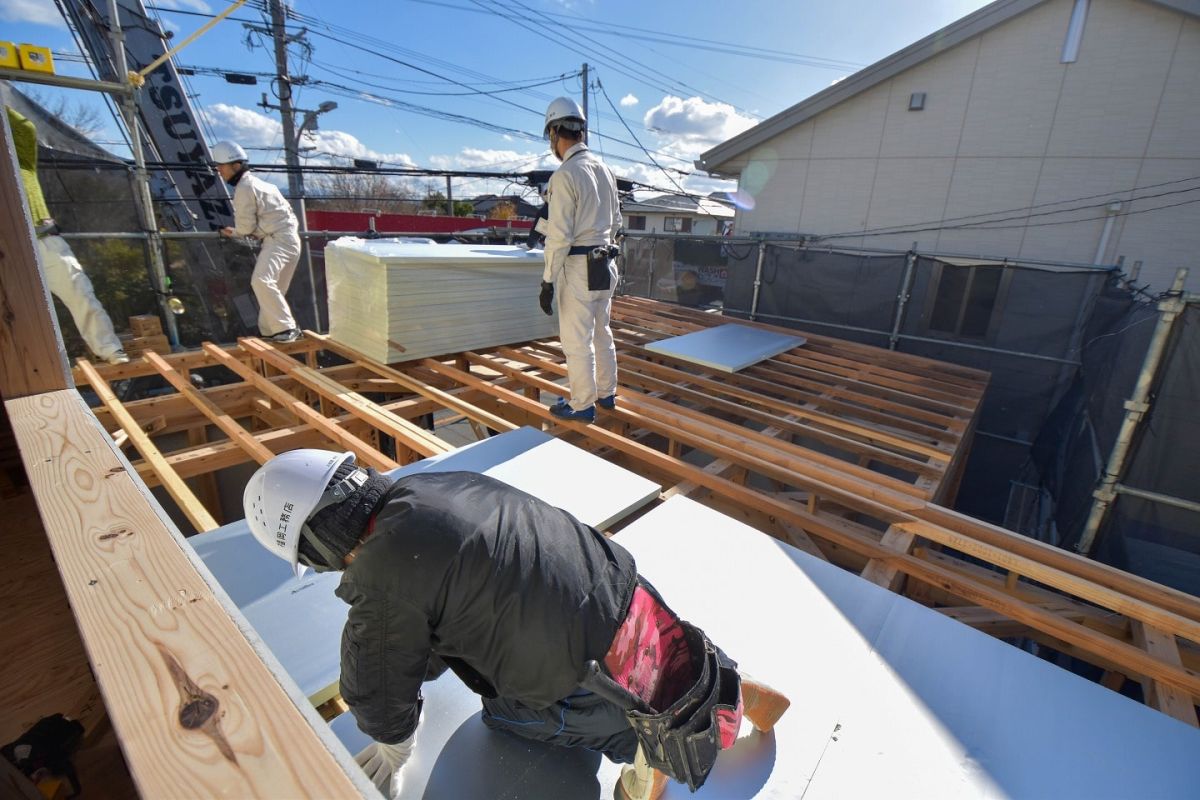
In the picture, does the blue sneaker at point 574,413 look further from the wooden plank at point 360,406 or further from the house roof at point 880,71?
the house roof at point 880,71

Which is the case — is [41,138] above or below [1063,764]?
above

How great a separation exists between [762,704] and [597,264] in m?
2.73

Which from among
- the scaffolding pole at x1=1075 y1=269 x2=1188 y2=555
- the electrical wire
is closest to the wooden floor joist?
the scaffolding pole at x1=1075 y1=269 x2=1188 y2=555

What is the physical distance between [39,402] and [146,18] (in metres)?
7.70

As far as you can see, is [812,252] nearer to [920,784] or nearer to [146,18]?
[920,784]

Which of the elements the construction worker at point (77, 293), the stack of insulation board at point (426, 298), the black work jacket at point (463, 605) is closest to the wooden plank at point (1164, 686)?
the black work jacket at point (463, 605)

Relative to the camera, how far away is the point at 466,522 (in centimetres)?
140

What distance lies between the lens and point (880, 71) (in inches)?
330

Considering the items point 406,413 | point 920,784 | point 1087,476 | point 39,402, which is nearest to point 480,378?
point 406,413

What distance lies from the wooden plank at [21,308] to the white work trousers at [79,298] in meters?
3.67

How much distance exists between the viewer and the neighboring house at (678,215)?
27.6m

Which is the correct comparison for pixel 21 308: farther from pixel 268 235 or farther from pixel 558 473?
pixel 268 235

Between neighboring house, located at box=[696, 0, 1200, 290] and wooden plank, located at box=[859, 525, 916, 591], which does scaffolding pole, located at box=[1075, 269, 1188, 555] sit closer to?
wooden plank, located at box=[859, 525, 916, 591]

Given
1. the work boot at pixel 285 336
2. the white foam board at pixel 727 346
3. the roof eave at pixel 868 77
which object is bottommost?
the work boot at pixel 285 336
